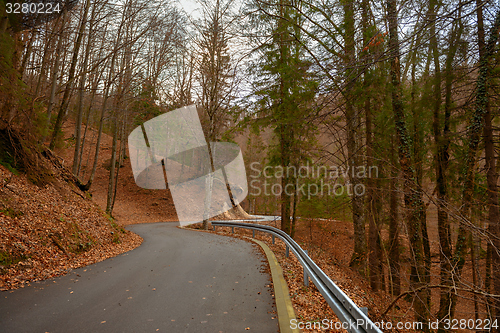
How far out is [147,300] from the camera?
5328 mm

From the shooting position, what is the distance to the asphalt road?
4.23 meters

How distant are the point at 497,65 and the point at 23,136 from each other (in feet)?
51.2

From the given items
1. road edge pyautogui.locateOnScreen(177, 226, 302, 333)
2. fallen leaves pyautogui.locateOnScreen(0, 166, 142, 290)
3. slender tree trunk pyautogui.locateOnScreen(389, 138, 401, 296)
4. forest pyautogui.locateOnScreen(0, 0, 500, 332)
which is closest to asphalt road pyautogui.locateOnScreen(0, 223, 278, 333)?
road edge pyautogui.locateOnScreen(177, 226, 302, 333)

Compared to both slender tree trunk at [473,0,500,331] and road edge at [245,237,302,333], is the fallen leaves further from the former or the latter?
slender tree trunk at [473,0,500,331]

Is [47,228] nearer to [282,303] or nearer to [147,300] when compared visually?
[147,300]

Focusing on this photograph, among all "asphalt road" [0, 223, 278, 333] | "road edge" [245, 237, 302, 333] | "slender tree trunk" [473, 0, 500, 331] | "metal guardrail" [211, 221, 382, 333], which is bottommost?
"asphalt road" [0, 223, 278, 333]

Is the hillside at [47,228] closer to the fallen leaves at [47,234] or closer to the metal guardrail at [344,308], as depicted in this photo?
the fallen leaves at [47,234]

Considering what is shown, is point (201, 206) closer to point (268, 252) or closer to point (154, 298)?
point (268, 252)

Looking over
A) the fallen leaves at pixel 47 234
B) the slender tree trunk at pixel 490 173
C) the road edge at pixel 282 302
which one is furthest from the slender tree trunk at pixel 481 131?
the fallen leaves at pixel 47 234

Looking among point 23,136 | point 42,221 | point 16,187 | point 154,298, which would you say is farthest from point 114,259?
point 23,136

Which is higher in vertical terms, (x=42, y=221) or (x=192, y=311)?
(x=42, y=221)

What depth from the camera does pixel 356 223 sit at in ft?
35.5

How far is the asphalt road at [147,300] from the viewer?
167 inches

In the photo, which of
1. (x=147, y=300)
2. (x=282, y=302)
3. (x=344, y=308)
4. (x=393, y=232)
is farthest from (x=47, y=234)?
(x=393, y=232)
